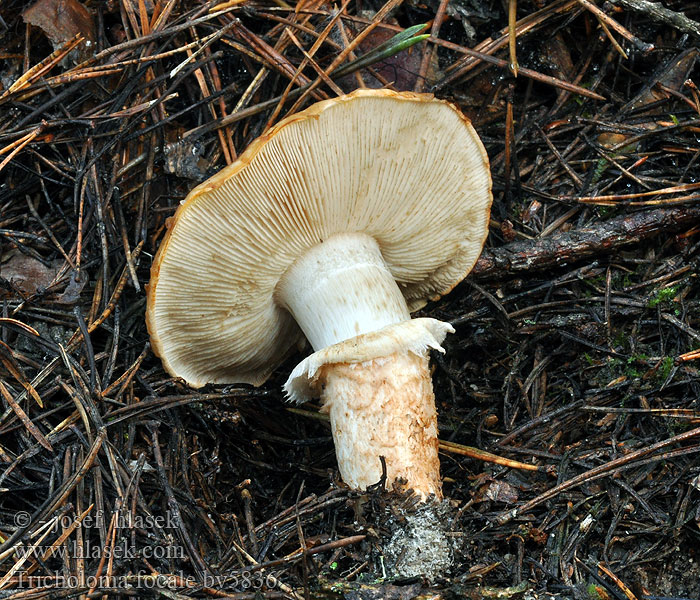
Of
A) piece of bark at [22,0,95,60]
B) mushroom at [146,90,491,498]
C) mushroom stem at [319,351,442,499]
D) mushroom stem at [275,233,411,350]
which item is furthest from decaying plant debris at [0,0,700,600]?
mushroom stem at [275,233,411,350]

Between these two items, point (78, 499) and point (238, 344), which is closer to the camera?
point (78, 499)

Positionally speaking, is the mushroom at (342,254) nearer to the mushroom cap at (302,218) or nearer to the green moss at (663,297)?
the mushroom cap at (302,218)

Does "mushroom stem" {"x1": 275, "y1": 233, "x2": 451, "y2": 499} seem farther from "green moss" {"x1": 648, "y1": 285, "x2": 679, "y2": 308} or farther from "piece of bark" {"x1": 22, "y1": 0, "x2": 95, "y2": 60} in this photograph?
"piece of bark" {"x1": 22, "y1": 0, "x2": 95, "y2": 60}

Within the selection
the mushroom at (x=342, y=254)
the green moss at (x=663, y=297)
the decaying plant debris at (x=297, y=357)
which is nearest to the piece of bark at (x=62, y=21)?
the decaying plant debris at (x=297, y=357)

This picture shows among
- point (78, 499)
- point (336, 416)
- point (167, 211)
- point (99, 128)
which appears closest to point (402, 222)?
point (336, 416)

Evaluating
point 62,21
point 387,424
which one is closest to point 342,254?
point 387,424

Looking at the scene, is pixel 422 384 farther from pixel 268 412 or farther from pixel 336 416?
pixel 268 412
